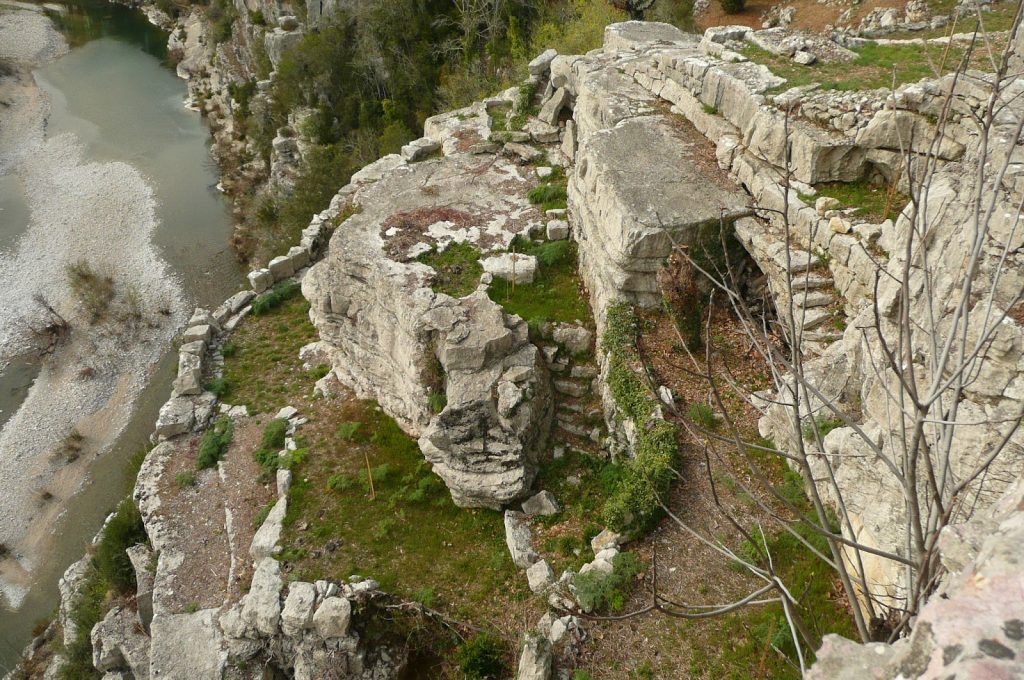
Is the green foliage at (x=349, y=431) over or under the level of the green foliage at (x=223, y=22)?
under

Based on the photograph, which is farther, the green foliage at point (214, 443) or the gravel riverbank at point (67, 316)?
the gravel riverbank at point (67, 316)

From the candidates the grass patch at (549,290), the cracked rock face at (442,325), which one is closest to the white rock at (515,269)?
the grass patch at (549,290)

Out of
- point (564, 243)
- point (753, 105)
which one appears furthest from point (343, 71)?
point (753, 105)

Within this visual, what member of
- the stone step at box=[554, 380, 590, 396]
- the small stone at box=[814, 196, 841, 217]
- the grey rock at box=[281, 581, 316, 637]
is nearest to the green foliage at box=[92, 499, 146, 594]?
the grey rock at box=[281, 581, 316, 637]

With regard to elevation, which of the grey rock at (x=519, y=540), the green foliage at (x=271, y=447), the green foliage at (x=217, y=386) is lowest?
the green foliage at (x=217, y=386)

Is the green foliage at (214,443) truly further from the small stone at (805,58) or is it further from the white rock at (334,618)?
the small stone at (805,58)

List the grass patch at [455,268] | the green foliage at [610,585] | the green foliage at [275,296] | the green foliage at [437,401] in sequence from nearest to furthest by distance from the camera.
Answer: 1. the green foliage at [610,585]
2. the green foliage at [437,401]
3. the grass patch at [455,268]
4. the green foliage at [275,296]

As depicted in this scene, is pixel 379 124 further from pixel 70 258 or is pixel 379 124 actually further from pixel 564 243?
pixel 564 243
